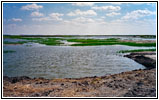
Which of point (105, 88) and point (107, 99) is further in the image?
point (105, 88)

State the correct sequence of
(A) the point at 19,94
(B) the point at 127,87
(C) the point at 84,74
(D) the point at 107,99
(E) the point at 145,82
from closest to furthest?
(D) the point at 107,99, (A) the point at 19,94, (B) the point at 127,87, (E) the point at 145,82, (C) the point at 84,74

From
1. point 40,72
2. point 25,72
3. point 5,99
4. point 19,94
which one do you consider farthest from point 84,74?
point 5,99

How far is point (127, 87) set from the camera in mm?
8562

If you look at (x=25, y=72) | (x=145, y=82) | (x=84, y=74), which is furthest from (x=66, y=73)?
(x=145, y=82)

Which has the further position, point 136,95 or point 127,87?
point 127,87

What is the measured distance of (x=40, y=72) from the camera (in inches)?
532

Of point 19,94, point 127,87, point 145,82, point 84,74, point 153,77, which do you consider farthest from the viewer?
→ point 84,74

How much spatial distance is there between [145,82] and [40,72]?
7.36 meters

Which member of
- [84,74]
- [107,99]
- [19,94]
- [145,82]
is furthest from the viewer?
[84,74]

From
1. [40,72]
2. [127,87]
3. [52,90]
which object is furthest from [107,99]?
[40,72]

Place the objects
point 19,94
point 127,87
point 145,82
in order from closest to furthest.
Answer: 1. point 19,94
2. point 127,87
3. point 145,82

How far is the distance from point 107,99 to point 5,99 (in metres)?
3.81

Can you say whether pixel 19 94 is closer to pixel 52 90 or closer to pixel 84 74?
pixel 52 90

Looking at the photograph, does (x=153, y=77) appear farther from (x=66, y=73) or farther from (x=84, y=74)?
(x=66, y=73)
